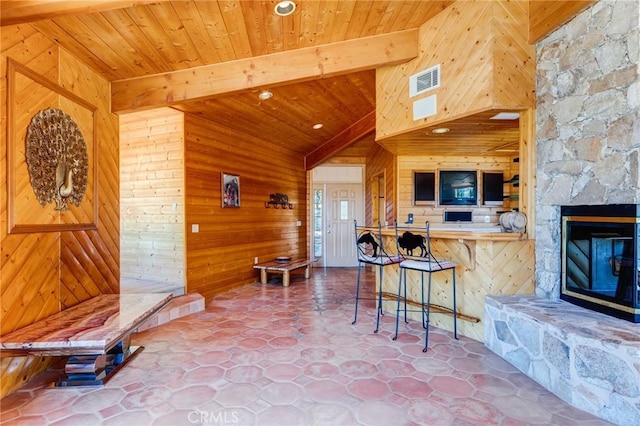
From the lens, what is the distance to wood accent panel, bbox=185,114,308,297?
15.6 ft

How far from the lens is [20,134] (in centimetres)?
241

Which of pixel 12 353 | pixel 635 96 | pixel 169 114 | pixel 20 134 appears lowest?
pixel 12 353

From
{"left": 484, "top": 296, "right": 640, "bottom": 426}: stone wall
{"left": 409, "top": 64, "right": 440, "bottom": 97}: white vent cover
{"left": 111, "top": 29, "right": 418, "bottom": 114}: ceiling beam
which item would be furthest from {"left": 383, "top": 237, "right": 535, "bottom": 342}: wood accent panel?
{"left": 111, "top": 29, "right": 418, "bottom": 114}: ceiling beam

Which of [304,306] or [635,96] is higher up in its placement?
[635,96]

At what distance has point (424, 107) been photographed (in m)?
3.54

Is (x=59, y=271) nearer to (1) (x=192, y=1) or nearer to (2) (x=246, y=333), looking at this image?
(2) (x=246, y=333)

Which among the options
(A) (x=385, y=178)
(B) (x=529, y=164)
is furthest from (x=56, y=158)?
(A) (x=385, y=178)

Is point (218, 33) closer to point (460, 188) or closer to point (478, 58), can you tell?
point (478, 58)

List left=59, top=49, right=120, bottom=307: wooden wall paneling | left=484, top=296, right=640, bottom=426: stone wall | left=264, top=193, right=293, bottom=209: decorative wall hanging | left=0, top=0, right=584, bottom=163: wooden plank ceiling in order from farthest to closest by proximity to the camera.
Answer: left=264, top=193, right=293, bottom=209: decorative wall hanging → left=59, top=49, right=120, bottom=307: wooden wall paneling → left=0, top=0, right=584, bottom=163: wooden plank ceiling → left=484, top=296, right=640, bottom=426: stone wall

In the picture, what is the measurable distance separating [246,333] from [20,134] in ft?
8.36

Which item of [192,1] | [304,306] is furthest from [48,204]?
[304,306]

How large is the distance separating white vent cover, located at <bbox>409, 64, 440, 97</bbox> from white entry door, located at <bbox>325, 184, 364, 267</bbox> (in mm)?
4450

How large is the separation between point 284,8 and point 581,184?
2.81m

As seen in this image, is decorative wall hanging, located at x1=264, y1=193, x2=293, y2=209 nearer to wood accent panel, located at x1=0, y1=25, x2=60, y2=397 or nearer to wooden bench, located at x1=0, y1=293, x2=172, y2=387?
wooden bench, located at x1=0, y1=293, x2=172, y2=387
